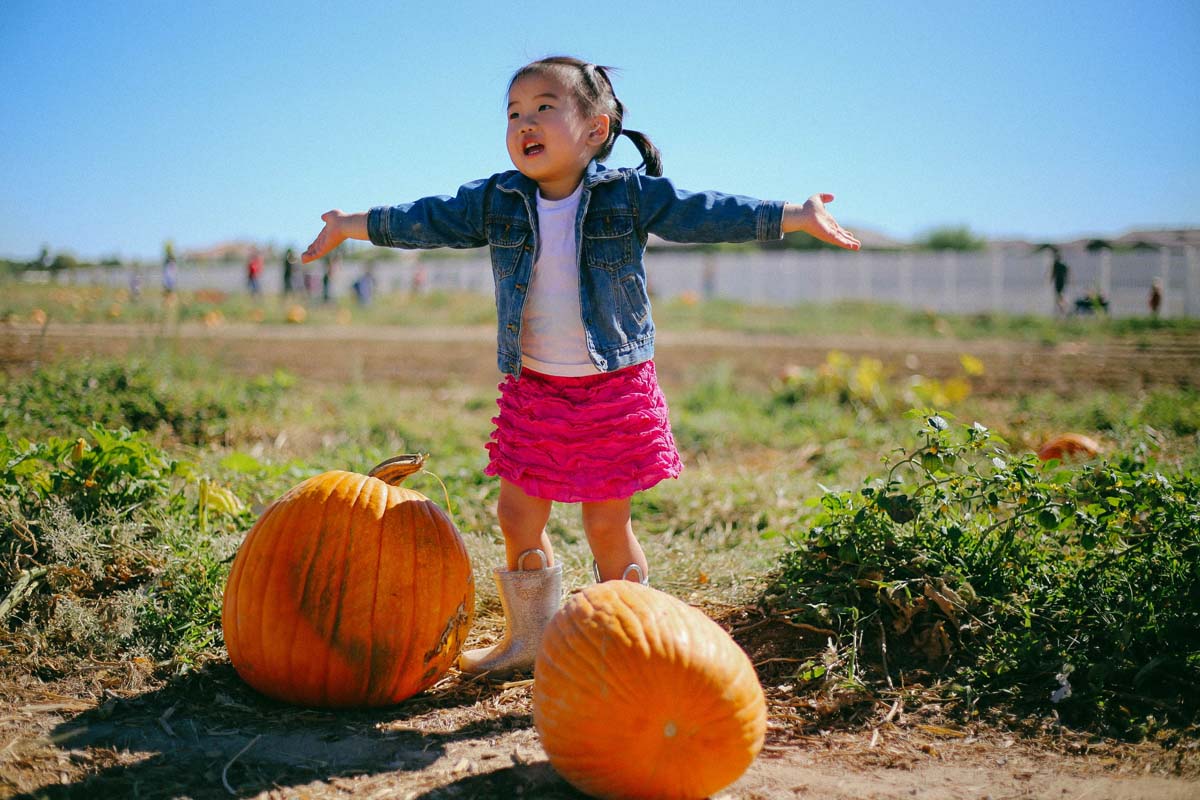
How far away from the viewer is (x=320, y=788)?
192 cm

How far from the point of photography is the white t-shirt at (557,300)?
2611mm

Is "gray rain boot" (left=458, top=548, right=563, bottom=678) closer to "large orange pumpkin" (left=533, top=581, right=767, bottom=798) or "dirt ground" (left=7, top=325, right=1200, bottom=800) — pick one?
"dirt ground" (left=7, top=325, right=1200, bottom=800)

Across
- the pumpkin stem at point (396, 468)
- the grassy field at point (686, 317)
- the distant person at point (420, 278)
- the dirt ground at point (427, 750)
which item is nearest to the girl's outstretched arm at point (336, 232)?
the pumpkin stem at point (396, 468)

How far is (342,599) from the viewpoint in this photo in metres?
2.30

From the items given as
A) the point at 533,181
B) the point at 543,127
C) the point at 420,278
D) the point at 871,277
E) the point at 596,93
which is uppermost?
the point at 420,278

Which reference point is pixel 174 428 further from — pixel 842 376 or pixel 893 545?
pixel 842 376

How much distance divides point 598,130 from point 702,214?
438 millimetres

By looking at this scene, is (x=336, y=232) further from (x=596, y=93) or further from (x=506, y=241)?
(x=596, y=93)

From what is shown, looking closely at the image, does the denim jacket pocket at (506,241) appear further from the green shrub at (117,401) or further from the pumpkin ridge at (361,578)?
the green shrub at (117,401)

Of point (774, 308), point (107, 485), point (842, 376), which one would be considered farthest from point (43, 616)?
point (774, 308)

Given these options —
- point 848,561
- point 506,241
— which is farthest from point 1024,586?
point 506,241

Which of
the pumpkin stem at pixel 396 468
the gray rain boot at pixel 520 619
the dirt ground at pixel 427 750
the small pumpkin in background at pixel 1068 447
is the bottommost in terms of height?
the dirt ground at pixel 427 750

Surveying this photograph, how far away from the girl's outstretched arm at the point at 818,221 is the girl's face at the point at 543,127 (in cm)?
66

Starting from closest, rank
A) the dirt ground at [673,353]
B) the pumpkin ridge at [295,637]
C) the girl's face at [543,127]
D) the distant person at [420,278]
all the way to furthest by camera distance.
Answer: the pumpkin ridge at [295,637], the girl's face at [543,127], the dirt ground at [673,353], the distant person at [420,278]
